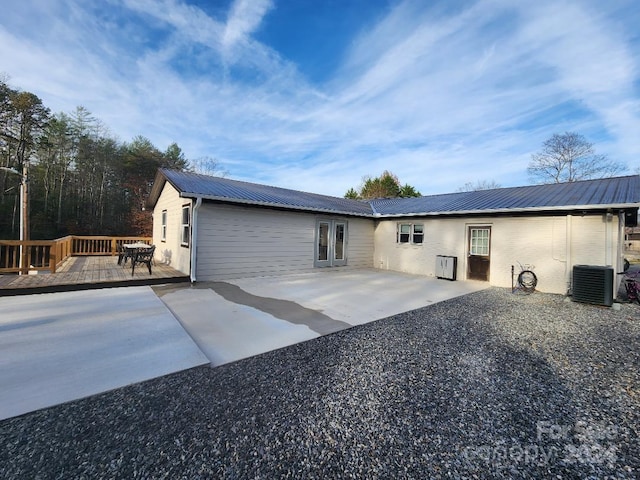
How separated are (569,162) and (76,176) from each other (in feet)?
122

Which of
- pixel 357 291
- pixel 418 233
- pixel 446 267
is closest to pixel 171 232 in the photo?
pixel 357 291

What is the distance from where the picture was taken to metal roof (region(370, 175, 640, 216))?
6625mm

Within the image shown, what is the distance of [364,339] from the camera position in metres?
3.73

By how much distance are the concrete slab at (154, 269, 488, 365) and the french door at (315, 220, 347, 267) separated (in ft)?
4.66

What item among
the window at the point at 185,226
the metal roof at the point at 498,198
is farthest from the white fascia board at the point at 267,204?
the window at the point at 185,226

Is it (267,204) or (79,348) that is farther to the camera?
(267,204)

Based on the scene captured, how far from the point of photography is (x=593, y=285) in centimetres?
597

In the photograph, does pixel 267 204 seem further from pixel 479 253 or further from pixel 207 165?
pixel 207 165

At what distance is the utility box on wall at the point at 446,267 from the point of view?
913 centimetres

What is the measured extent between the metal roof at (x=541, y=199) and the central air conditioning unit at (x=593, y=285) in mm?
1584

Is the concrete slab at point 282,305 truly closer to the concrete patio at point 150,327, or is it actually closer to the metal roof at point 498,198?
the concrete patio at point 150,327

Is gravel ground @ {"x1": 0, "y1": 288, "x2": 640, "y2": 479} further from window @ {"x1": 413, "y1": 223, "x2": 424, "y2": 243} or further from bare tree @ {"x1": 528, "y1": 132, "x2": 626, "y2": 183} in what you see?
bare tree @ {"x1": 528, "y1": 132, "x2": 626, "y2": 183}

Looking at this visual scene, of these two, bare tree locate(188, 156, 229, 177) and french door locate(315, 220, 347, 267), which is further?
bare tree locate(188, 156, 229, 177)

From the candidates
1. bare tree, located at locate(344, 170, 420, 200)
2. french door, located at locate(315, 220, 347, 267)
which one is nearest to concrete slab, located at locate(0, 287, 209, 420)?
french door, located at locate(315, 220, 347, 267)
